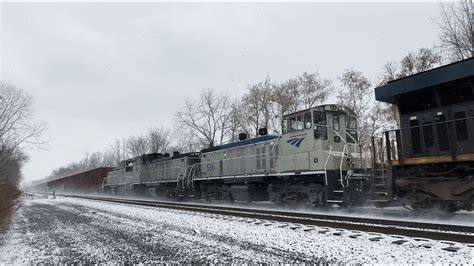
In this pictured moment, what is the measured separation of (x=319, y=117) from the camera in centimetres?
1410

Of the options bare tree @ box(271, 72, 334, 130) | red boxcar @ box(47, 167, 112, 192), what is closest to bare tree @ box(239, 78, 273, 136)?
bare tree @ box(271, 72, 334, 130)

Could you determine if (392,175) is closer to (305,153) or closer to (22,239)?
(305,153)

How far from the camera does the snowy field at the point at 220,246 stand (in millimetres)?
5566

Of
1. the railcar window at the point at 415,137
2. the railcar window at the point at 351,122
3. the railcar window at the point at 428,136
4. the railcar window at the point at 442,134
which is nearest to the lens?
the railcar window at the point at 442,134

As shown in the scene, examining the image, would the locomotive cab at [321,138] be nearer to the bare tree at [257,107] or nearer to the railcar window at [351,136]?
the railcar window at [351,136]

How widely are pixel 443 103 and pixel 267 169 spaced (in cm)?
771

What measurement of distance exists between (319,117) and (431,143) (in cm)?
449

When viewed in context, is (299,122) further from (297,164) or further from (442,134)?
(442,134)

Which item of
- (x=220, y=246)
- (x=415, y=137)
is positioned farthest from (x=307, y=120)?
(x=220, y=246)

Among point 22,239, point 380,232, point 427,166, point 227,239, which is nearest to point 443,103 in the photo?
point 427,166

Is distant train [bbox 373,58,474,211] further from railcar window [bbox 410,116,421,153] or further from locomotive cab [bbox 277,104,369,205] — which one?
locomotive cab [bbox 277,104,369,205]

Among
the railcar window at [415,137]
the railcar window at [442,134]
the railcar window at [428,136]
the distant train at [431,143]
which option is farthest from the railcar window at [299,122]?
the railcar window at [442,134]

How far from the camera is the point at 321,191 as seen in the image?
13.1 metres

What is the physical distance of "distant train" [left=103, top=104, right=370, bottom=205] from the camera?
504 inches
